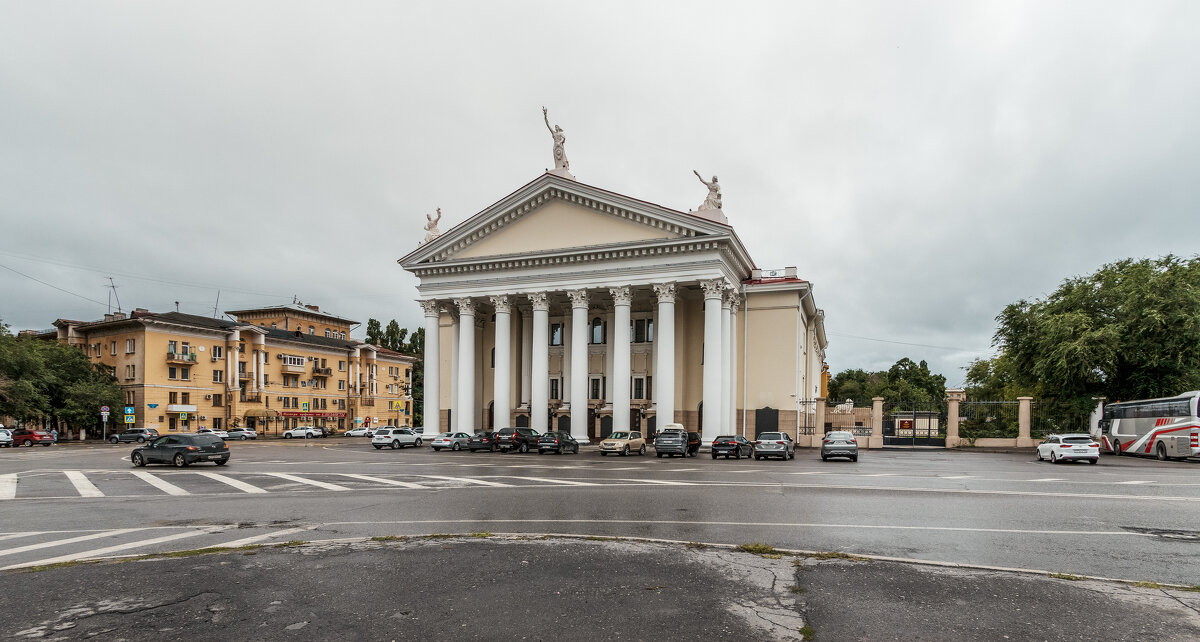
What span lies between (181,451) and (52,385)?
45.2 metres

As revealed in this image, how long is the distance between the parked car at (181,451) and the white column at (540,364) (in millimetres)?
18980

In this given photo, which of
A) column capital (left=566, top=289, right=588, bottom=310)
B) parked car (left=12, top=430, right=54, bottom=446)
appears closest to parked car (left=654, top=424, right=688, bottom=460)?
column capital (left=566, top=289, right=588, bottom=310)

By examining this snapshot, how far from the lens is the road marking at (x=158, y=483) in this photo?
16.7 m

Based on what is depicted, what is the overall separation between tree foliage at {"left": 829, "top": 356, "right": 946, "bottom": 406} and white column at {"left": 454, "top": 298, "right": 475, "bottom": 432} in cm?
8228

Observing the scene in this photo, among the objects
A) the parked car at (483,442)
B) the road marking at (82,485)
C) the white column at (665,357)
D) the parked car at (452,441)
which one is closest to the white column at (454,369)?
the parked car at (452,441)

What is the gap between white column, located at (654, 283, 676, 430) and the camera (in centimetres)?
3753

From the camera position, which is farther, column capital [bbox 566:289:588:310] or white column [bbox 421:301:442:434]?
white column [bbox 421:301:442:434]

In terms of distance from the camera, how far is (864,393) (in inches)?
4857

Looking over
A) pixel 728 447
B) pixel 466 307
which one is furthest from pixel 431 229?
pixel 728 447

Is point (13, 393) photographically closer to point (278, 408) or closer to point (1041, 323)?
point (278, 408)

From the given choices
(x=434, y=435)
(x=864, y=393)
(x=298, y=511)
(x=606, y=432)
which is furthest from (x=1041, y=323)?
(x=864, y=393)

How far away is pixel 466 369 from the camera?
143 ft

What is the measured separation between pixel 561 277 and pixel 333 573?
1359 inches

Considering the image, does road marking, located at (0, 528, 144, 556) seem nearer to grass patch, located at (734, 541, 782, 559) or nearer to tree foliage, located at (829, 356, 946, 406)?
grass patch, located at (734, 541, 782, 559)
